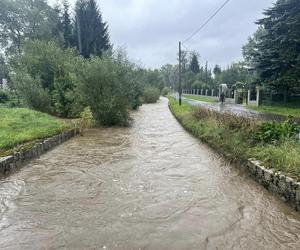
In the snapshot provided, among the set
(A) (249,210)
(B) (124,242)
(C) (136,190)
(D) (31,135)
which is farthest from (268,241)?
(D) (31,135)

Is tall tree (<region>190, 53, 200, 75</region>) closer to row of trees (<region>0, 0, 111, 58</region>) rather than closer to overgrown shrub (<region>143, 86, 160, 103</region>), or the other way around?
overgrown shrub (<region>143, 86, 160, 103</region>)

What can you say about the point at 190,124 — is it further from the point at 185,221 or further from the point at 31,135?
the point at 185,221

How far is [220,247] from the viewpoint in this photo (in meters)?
4.48

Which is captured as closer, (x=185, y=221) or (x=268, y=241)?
(x=268, y=241)

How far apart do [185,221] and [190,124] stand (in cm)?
1131

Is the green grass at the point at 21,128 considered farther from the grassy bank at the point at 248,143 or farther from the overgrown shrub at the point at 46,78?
the grassy bank at the point at 248,143

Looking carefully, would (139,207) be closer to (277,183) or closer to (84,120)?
(277,183)

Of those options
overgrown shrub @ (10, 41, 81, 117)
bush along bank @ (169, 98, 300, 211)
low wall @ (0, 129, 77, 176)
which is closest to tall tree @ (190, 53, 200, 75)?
overgrown shrub @ (10, 41, 81, 117)

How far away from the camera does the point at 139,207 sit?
5.89 meters

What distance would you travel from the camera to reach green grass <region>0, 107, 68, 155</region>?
9.62 metres

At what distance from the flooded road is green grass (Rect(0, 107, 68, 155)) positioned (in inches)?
35.5

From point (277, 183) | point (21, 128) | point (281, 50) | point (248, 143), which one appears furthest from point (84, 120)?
point (281, 50)

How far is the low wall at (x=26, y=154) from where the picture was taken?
7910 millimetres

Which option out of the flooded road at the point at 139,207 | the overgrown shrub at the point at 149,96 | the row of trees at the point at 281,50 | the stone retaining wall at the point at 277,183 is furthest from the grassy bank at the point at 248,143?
the overgrown shrub at the point at 149,96
